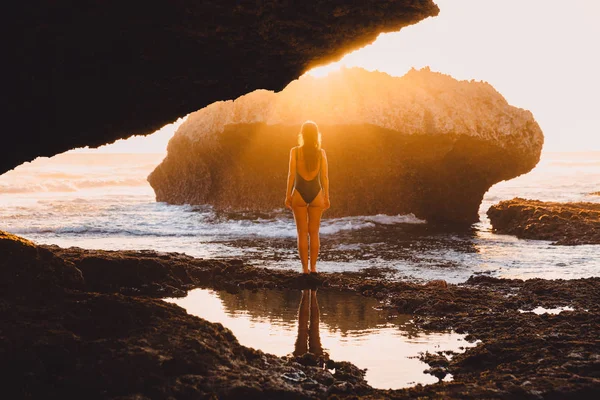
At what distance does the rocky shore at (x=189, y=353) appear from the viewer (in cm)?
335

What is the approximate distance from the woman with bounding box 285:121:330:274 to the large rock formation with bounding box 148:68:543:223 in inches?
→ 290

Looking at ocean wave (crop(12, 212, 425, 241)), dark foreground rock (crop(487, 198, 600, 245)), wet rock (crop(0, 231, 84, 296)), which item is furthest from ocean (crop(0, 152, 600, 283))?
wet rock (crop(0, 231, 84, 296))

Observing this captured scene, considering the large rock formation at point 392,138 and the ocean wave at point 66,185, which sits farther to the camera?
the ocean wave at point 66,185

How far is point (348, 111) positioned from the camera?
15.1m

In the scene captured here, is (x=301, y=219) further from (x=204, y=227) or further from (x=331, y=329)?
(x=204, y=227)

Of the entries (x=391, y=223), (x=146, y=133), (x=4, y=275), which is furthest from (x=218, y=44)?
(x=391, y=223)

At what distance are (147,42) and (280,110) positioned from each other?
36.9 feet

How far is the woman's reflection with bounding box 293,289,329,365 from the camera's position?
4480 mm

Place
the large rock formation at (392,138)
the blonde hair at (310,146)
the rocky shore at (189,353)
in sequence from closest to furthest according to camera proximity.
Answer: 1. the rocky shore at (189,353)
2. the blonde hair at (310,146)
3. the large rock formation at (392,138)

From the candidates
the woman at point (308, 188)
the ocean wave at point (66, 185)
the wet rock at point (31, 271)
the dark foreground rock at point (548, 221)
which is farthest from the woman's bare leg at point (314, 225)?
the ocean wave at point (66, 185)

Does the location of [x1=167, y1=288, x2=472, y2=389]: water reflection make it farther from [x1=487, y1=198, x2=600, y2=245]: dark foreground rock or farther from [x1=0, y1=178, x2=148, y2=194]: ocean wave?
[x1=0, y1=178, x2=148, y2=194]: ocean wave

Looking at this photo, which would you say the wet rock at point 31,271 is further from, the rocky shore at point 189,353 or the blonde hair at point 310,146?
the blonde hair at point 310,146

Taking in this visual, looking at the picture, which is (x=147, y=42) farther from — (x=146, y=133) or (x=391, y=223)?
(x=391, y=223)

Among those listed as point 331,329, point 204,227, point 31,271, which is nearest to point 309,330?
point 331,329
